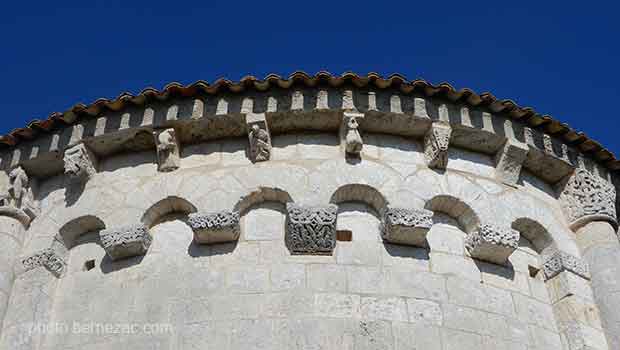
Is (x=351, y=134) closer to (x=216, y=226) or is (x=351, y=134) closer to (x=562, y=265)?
(x=216, y=226)

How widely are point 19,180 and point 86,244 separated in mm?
1116

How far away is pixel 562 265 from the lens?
27.0 ft

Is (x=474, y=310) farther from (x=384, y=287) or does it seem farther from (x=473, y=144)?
(x=473, y=144)

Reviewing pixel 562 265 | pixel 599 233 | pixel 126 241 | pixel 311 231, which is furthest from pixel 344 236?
pixel 599 233

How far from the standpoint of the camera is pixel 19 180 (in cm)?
882

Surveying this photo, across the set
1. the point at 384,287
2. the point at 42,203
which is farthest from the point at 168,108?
the point at 384,287

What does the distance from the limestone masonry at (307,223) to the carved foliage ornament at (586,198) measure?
0.08 ft

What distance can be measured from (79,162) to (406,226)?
3438 millimetres

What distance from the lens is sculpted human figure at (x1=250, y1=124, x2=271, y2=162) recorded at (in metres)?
8.38

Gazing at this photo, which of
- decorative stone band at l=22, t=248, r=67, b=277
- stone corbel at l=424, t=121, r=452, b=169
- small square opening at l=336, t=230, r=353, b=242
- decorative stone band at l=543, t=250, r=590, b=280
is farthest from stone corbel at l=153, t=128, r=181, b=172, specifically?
decorative stone band at l=543, t=250, r=590, b=280

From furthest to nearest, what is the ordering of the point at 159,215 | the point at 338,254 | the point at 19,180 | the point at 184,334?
1. the point at 19,180
2. the point at 159,215
3. the point at 338,254
4. the point at 184,334

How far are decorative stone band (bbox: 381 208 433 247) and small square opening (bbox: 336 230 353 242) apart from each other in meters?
0.30

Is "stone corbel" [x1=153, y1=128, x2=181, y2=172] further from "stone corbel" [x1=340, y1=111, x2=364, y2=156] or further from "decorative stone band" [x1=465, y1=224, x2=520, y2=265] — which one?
"decorative stone band" [x1=465, y1=224, x2=520, y2=265]

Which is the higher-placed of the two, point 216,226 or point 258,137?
point 258,137
